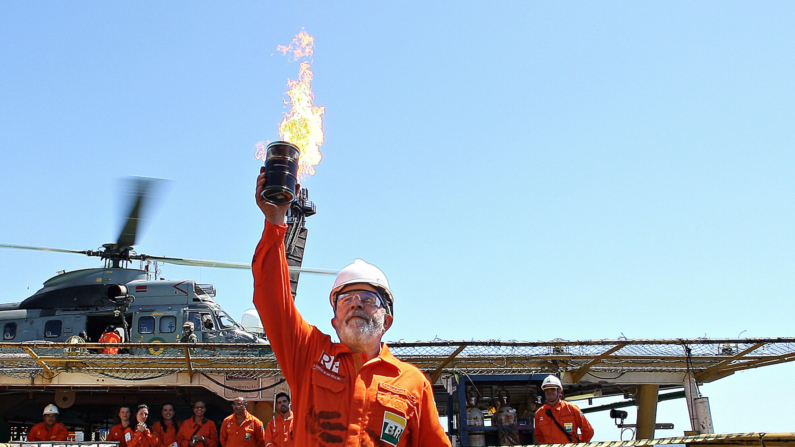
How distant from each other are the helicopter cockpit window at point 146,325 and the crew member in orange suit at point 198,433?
17.5 feet

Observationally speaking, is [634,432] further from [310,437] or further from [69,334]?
[69,334]

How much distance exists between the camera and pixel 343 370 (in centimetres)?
339

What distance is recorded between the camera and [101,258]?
1948 cm

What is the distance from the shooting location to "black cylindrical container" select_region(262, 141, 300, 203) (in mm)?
3359

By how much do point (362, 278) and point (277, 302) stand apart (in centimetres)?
53

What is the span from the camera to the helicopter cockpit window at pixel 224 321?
17.5m

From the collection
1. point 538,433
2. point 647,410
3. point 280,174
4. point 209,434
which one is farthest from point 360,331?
point 647,410

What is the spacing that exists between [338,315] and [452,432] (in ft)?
23.8

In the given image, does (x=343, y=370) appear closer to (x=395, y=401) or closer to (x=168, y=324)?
(x=395, y=401)

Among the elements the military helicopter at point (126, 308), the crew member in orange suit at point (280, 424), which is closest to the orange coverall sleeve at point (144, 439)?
the crew member in orange suit at point (280, 424)

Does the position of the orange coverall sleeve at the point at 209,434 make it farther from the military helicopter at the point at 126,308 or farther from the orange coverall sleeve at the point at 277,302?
the orange coverall sleeve at the point at 277,302

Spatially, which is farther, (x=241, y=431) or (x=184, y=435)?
(x=184, y=435)

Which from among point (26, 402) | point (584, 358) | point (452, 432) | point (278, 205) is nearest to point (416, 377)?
point (278, 205)

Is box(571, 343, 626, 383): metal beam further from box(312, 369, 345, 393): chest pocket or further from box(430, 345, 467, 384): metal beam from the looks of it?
box(312, 369, 345, 393): chest pocket
